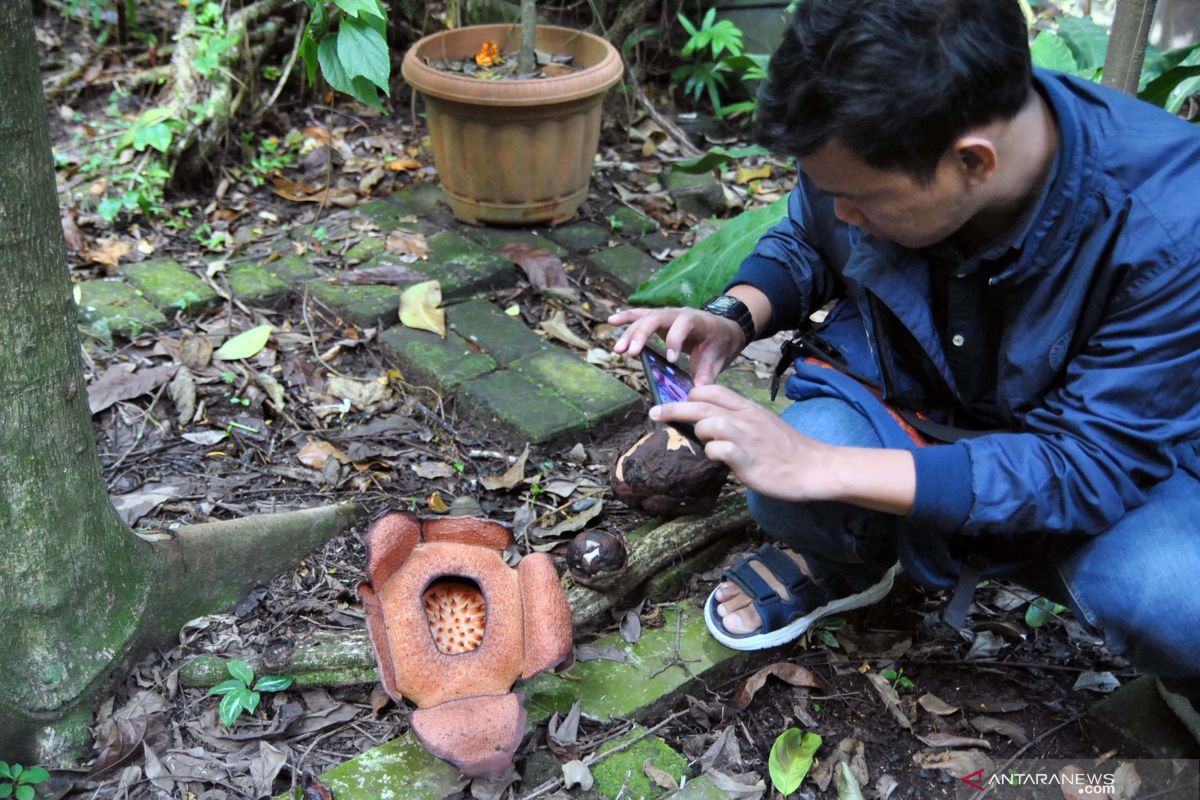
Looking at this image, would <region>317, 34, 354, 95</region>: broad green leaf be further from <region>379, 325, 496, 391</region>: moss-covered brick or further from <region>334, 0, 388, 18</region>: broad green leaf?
<region>379, 325, 496, 391</region>: moss-covered brick

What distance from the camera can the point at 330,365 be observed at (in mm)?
2635

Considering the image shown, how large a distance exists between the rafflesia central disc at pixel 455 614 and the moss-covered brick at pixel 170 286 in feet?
4.88

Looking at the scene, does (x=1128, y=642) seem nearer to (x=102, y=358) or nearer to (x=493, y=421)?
(x=493, y=421)

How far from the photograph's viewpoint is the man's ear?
1.35m

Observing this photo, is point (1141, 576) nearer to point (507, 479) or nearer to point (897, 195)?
point (897, 195)

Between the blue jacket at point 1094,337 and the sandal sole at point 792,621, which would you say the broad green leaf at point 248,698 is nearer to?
the sandal sole at point 792,621

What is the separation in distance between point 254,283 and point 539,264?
81 centimetres

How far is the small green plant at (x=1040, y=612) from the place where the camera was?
6.69ft

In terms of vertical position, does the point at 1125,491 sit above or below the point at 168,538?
above

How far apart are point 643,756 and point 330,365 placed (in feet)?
4.53

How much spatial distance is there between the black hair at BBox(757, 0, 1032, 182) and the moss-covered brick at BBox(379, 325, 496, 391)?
134 centimetres

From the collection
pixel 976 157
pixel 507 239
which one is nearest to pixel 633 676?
pixel 976 157

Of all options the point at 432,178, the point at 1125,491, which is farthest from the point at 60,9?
the point at 1125,491

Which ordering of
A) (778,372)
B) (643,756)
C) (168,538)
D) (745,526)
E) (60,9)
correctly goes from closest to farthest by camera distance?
(643,756)
(168,538)
(778,372)
(745,526)
(60,9)
